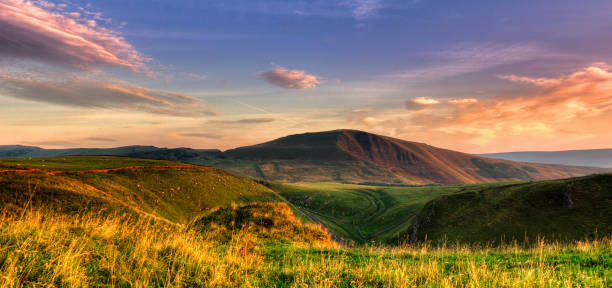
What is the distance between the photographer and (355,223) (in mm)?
87750

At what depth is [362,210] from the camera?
101 m

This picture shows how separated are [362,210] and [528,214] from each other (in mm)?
58850

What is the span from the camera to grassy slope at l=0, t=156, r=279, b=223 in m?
23.5

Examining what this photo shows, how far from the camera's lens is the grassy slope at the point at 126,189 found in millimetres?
23500

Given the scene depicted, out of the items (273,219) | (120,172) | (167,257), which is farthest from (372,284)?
(120,172)

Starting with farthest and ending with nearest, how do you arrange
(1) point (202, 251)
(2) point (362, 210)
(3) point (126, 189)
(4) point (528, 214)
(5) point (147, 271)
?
(2) point (362, 210) → (4) point (528, 214) → (3) point (126, 189) → (1) point (202, 251) → (5) point (147, 271)

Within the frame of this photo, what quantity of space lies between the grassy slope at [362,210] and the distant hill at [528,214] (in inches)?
423

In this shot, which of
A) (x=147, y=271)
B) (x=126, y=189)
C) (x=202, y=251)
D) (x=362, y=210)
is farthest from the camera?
(x=362, y=210)

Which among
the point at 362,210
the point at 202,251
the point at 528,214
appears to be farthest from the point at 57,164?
the point at 362,210

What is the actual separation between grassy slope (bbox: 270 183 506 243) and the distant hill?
10.7 metres

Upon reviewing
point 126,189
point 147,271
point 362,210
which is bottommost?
point 362,210

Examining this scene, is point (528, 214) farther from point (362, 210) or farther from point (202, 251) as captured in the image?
point (362, 210)

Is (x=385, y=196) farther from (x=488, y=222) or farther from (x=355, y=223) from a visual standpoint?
(x=488, y=222)

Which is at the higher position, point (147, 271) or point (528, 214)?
point (147, 271)
